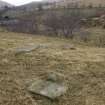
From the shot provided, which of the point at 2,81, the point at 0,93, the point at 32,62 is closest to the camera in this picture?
the point at 0,93

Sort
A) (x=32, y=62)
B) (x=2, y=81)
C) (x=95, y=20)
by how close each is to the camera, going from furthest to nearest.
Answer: (x=95, y=20) → (x=32, y=62) → (x=2, y=81)

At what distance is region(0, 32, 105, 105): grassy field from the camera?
3123 mm

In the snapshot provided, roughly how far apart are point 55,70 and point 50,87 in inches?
24.1

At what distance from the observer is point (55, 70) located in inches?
150

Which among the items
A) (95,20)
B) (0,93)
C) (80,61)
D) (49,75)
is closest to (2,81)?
(0,93)

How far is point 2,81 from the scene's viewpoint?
3.42 metres

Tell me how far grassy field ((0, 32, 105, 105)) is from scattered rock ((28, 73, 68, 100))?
0.06m

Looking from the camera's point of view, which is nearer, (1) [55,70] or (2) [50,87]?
(2) [50,87]

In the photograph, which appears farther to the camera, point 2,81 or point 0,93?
point 2,81

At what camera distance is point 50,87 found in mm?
3232

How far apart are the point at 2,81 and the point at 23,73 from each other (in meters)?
0.36

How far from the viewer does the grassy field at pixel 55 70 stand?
3.12 m

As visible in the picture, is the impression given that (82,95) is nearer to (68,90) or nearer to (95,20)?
(68,90)

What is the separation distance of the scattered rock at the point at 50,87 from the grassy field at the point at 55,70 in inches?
2.5
